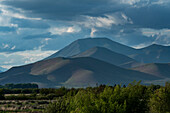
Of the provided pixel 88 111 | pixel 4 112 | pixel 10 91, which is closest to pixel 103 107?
pixel 88 111

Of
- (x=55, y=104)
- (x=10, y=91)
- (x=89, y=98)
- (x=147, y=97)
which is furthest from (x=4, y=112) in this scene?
(x=10, y=91)

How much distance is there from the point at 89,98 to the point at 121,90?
451 cm

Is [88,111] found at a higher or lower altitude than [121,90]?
lower

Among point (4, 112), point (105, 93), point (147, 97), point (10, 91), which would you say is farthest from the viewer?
point (10, 91)

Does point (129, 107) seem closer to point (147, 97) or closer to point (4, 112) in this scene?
point (147, 97)

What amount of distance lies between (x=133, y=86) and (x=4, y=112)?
35675mm

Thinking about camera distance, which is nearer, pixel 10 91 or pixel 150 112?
pixel 150 112

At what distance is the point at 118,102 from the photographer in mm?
38594

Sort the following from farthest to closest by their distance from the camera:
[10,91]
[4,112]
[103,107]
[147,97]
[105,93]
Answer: [10,91] → [4,112] → [147,97] → [105,93] → [103,107]

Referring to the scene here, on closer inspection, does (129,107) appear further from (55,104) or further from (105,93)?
(55,104)

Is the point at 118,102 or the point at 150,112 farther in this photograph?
the point at 150,112

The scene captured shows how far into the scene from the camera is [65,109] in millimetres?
41594

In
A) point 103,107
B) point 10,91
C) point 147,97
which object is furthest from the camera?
point 10,91

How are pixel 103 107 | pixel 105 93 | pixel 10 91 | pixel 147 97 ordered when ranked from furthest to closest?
pixel 10 91 < pixel 147 97 < pixel 105 93 < pixel 103 107
